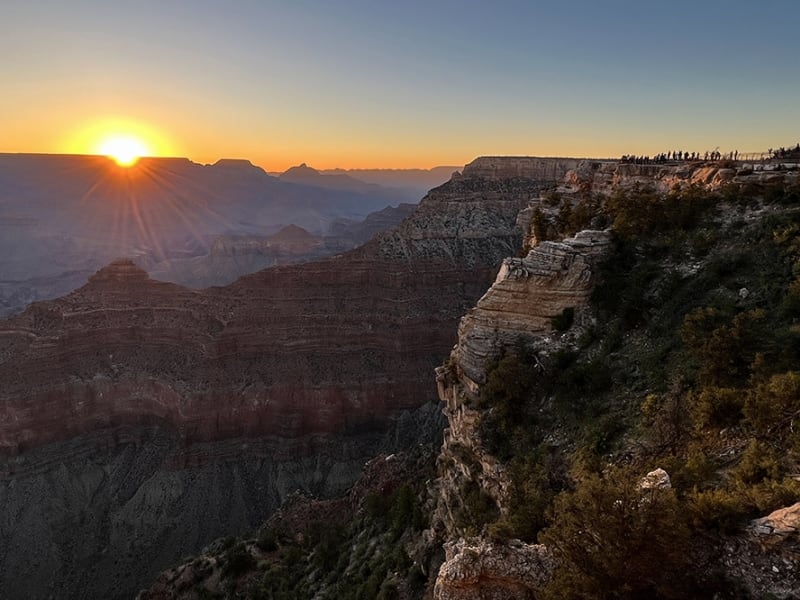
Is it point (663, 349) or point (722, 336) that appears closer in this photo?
point (722, 336)

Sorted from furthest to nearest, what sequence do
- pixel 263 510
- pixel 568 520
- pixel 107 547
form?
pixel 263 510
pixel 107 547
pixel 568 520

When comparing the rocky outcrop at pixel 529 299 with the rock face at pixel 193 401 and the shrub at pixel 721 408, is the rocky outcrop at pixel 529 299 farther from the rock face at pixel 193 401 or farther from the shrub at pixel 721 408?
the rock face at pixel 193 401

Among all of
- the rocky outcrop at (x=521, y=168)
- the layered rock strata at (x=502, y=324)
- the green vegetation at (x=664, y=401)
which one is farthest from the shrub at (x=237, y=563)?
the rocky outcrop at (x=521, y=168)

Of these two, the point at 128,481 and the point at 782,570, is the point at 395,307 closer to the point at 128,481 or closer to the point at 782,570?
the point at 128,481

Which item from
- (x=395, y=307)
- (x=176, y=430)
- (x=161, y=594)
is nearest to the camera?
(x=161, y=594)

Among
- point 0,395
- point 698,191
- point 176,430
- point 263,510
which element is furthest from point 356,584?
point 0,395

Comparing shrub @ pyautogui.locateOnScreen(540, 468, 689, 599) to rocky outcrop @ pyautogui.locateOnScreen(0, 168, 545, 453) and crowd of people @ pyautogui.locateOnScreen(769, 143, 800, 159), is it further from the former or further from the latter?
rocky outcrop @ pyautogui.locateOnScreen(0, 168, 545, 453)

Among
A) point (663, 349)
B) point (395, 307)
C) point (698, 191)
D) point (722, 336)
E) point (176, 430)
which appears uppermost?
point (698, 191)
